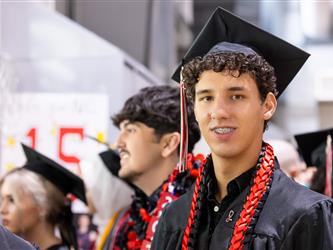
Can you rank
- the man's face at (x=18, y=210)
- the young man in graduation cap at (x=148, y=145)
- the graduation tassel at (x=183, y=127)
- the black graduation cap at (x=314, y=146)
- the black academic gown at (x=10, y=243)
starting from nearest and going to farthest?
1. the black academic gown at (x=10, y=243)
2. the graduation tassel at (x=183, y=127)
3. the young man in graduation cap at (x=148, y=145)
4. the man's face at (x=18, y=210)
5. the black graduation cap at (x=314, y=146)

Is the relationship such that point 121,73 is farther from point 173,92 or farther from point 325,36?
point 325,36

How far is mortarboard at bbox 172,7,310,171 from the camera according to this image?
6.43ft

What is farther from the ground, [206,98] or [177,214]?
[206,98]

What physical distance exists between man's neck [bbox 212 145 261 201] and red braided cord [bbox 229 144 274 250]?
34mm

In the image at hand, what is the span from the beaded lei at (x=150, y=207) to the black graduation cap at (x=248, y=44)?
54 centimetres

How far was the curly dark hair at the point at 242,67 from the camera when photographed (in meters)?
1.80

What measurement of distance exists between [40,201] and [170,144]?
878 millimetres

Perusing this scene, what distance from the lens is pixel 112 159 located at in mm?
3453

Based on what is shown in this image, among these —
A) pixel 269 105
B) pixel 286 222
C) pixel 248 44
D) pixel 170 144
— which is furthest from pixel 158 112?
pixel 286 222

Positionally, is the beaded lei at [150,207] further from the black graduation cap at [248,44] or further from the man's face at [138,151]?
the black graduation cap at [248,44]

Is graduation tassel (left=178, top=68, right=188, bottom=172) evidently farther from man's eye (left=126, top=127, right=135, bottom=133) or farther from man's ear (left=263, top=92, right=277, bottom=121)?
man's eye (left=126, top=127, right=135, bottom=133)

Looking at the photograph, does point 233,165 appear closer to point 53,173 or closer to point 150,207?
point 150,207

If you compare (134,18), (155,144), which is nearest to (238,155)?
(155,144)

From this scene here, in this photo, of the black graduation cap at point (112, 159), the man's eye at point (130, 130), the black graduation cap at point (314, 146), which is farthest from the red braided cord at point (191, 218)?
the black graduation cap at point (314, 146)
